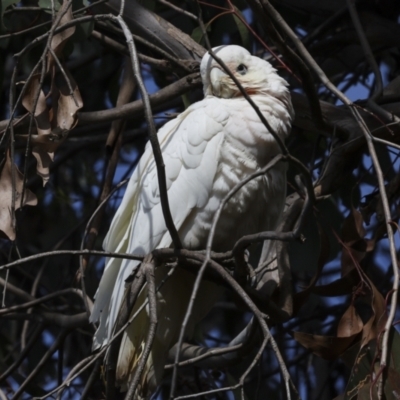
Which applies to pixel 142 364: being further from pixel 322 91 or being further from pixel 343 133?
pixel 322 91

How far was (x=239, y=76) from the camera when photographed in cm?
238

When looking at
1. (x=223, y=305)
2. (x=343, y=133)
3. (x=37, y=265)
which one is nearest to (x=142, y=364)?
(x=343, y=133)

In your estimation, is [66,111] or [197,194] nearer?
A: [66,111]

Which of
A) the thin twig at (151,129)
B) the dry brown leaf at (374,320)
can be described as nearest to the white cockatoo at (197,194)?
the dry brown leaf at (374,320)

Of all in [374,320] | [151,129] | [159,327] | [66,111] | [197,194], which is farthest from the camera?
[159,327]

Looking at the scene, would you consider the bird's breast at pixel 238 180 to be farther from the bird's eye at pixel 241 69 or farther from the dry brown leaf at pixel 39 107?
the dry brown leaf at pixel 39 107

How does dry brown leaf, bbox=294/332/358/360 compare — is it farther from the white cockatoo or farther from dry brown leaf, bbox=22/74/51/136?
dry brown leaf, bbox=22/74/51/136

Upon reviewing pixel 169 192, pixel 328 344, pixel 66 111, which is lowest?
pixel 328 344

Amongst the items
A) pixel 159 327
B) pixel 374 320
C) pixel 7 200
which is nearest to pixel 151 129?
pixel 7 200

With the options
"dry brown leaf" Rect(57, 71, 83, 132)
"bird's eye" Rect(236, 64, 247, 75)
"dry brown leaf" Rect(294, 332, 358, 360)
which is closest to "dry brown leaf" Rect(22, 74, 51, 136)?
"dry brown leaf" Rect(57, 71, 83, 132)

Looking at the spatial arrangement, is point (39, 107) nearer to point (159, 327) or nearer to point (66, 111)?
point (66, 111)

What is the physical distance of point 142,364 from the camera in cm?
136

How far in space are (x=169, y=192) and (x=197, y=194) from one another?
0.30 ft

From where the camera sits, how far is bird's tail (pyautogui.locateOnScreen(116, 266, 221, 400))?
86.7 inches
